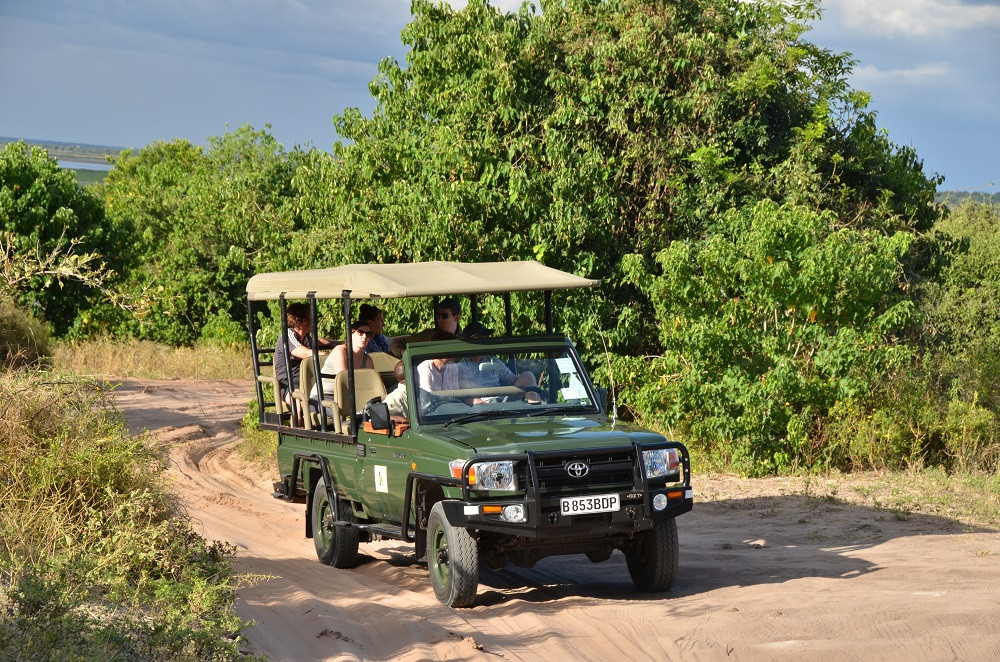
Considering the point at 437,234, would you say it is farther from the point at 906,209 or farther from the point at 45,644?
the point at 45,644

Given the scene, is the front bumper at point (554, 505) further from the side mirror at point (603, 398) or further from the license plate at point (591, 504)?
the side mirror at point (603, 398)

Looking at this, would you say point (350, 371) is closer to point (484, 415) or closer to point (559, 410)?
point (484, 415)

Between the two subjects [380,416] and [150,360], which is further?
[150,360]

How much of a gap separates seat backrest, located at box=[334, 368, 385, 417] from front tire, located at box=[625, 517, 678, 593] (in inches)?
99.0

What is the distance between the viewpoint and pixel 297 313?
10.9 meters

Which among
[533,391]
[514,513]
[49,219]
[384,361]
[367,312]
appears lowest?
[514,513]

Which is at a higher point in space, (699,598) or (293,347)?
(293,347)

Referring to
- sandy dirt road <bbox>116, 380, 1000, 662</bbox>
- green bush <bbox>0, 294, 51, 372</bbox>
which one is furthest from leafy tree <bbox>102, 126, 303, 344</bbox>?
sandy dirt road <bbox>116, 380, 1000, 662</bbox>

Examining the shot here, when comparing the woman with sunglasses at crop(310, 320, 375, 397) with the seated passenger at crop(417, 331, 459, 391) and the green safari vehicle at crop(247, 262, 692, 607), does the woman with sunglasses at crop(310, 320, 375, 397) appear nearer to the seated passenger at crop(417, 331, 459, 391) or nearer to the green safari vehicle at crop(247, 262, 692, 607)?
the green safari vehicle at crop(247, 262, 692, 607)

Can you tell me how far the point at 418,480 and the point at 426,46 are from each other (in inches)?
439

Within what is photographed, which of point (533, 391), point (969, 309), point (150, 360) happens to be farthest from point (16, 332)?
point (969, 309)

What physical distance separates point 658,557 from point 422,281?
2662mm

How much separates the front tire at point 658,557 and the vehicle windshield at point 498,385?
1082mm

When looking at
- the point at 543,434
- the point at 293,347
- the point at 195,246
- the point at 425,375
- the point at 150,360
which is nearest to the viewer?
the point at 543,434
